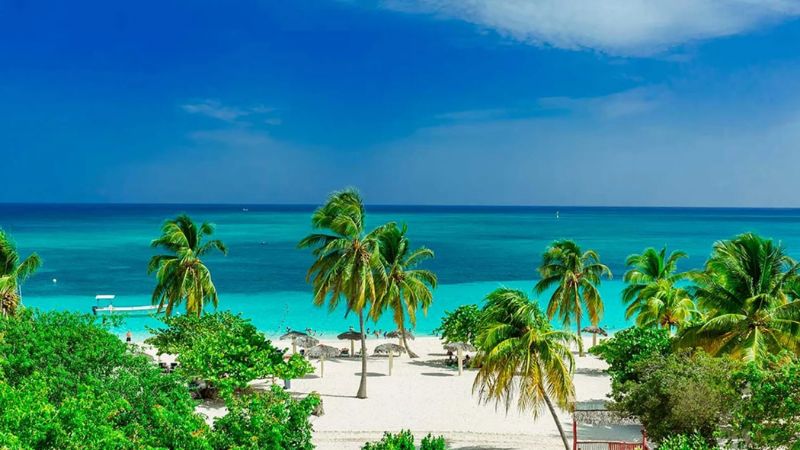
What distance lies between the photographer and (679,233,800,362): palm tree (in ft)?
57.5

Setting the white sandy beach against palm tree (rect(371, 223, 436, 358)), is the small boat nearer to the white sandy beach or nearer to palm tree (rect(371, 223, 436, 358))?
the white sandy beach

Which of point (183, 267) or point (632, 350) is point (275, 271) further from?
point (632, 350)

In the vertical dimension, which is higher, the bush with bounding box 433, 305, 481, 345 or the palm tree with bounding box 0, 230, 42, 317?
the palm tree with bounding box 0, 230, 42, 317

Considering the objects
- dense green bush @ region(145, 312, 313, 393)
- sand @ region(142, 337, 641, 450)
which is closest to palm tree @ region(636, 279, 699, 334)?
sand @ region(142, 337, 641, 450)

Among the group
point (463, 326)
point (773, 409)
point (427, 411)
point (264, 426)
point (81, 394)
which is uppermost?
point (463, 326)

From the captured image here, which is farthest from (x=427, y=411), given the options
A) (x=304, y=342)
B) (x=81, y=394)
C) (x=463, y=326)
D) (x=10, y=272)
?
(x=10, y=272)

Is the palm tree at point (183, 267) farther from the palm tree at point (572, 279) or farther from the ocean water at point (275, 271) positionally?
the palm tree at point (572, 279)

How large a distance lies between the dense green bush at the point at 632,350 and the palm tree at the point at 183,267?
16587 millimetres

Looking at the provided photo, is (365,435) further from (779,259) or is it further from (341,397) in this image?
(779,259)

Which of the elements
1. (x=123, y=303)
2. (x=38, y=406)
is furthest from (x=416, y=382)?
(x=123, y=303)

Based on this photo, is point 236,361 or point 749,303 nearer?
point 749,303

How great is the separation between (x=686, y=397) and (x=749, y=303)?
4645 mm

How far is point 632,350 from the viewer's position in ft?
66.9

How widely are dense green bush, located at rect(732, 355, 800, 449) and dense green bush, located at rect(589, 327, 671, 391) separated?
17.6 ft
